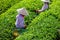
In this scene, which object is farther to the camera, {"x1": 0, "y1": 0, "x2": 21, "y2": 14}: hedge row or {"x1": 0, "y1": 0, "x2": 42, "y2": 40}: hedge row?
{"x1": 0, "y1": 0, "x2": 21, "y2": 14}: hedge row

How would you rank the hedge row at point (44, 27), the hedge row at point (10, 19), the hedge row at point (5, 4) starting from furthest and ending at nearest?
the hedge row at point (5, 4), the hedge row at point (10, 19), the hedge row at point (44, 27)

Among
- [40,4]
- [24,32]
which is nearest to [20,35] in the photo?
[24,32]

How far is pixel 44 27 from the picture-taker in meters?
6.19

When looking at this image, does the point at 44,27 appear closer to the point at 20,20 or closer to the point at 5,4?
the point at 20,20

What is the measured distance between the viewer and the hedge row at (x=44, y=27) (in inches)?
228

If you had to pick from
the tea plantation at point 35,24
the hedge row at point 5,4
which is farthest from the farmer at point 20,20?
the hedge row at point 5,4

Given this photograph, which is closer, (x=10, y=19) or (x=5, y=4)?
(x=10, y=19)

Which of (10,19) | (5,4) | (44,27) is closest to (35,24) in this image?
(44,27)

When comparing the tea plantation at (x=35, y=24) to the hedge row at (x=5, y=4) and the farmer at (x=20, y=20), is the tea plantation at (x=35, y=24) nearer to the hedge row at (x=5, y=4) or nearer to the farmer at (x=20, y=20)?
the farmer at (x=20, y=20)

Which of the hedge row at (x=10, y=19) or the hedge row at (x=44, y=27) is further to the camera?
the hedge row at (x=10, y=19)

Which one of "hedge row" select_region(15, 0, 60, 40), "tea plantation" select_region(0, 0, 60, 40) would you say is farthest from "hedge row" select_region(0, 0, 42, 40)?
"hedge row" select_region(15, 0, 60, 40)

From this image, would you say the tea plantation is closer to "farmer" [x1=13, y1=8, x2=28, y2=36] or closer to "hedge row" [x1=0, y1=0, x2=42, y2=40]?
"hedge row" [x1=0, y1=0, x2=42, y2=40]

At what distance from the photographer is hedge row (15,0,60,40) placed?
5797 mm

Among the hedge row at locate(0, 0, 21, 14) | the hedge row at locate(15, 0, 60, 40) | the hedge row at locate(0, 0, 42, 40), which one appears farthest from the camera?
the hedge row at locate(0, 0, 21, 14)
